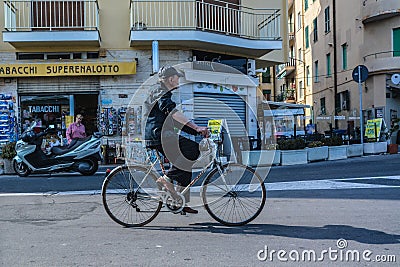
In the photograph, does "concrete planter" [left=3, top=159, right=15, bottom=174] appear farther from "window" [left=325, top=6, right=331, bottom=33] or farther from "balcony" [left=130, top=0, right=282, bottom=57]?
"window" [left=325, top=6, right=331, bottom=33]

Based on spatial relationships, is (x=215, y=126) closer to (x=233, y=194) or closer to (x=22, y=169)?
(x=22, y=169)

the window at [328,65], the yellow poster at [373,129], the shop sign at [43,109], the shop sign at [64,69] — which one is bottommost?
the yellow poster at [373,129]

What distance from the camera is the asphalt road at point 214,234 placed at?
4.43 meters

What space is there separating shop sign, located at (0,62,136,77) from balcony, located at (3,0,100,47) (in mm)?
726

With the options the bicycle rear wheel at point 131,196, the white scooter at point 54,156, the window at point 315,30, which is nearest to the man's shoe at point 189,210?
the bicycle rear wheel at point 131,196

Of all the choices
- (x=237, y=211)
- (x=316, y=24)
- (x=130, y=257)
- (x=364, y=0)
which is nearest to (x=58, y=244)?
(x=130, y=257)

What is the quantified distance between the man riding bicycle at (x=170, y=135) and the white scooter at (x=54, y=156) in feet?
21.9

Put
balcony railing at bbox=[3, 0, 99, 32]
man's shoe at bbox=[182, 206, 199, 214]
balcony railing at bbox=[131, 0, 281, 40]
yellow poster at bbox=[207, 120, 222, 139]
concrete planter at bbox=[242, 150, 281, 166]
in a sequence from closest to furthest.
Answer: man's shoe at bbox=[182, 206, 199, 214], concrete planter at bbox=[242, 150, 281, 166], yellow poster at bbox=[207, 120, 222, 139], balcony railing at bbox=[3, 0, 99, 32], balcony railing at bbox=[131, 0, 281, 40]

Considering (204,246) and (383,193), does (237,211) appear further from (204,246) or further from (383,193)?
(383,193)

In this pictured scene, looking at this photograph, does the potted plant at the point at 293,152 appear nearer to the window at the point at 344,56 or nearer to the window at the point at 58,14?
the window at the point at 58,14

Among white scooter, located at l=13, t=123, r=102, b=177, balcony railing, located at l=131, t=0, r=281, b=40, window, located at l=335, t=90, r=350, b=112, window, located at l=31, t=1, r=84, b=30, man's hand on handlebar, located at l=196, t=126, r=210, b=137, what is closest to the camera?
man's hand on handlebar, located at l=196, t=126, r=210, b=137

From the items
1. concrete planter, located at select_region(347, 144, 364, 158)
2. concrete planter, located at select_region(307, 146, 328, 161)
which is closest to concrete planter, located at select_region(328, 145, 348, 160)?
concrete planter, located at select_region(307, 146, 328, 161)

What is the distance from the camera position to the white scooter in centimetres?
1184

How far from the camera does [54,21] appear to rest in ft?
54.2
